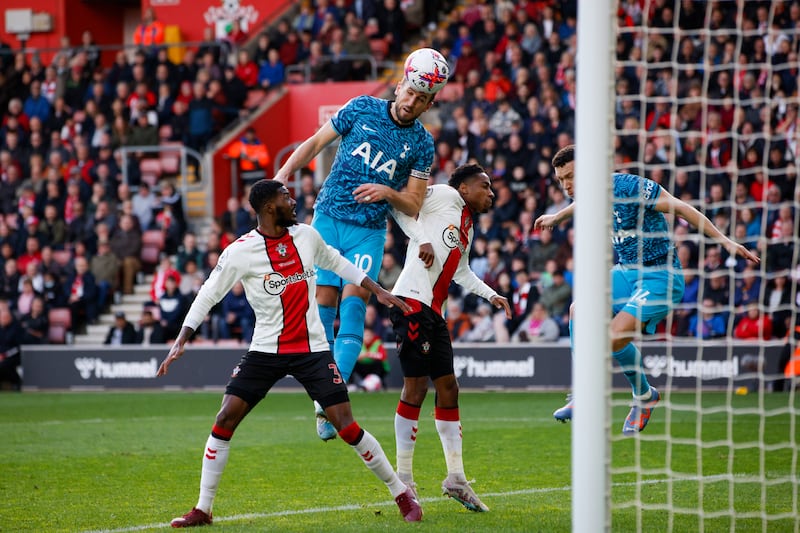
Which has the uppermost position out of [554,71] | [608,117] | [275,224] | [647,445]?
[554,71]

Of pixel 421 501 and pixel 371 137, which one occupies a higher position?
pixel 371 137

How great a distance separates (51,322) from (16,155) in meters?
5.27

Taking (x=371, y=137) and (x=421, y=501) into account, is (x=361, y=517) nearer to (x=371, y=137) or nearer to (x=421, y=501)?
(x=421, y=501)

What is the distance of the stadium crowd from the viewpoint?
1711 centimetres

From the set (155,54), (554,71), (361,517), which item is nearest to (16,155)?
(155,54)

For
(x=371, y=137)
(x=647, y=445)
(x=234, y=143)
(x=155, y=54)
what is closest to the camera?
(x=371, y=137)

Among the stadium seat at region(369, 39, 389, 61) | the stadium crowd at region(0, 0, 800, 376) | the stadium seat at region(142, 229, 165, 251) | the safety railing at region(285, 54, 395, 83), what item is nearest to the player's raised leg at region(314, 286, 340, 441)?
the stadium crowd at region(0, 0, 800, 376)

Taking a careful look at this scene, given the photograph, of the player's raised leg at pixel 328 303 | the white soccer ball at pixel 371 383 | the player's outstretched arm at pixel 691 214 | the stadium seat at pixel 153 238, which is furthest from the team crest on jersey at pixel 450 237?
the stadium seat at pixel 153 238

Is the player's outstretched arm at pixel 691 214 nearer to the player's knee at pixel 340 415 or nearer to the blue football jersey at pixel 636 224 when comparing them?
the blue football jersey at pixel 636 224

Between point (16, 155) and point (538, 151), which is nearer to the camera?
point (538, 151)

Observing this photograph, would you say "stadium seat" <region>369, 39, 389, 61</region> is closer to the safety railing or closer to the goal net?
the safety railing

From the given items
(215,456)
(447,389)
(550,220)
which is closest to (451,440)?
(447,389)

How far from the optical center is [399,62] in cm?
2534

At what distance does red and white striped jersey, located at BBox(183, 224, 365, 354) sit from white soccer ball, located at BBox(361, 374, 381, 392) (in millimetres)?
11024
